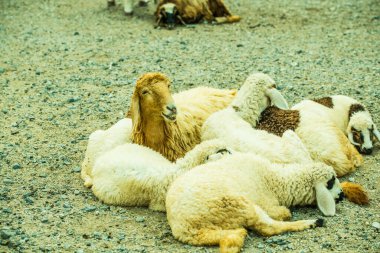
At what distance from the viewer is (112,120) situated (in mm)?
8039

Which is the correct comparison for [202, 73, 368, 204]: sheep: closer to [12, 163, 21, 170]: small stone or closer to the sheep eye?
the sheep eye

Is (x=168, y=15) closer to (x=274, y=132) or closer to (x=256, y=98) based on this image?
(x=256, y=98)

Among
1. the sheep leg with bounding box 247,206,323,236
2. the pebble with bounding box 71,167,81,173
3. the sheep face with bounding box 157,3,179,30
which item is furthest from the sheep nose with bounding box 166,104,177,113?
the sheep face with bounding box 157,3,179,30

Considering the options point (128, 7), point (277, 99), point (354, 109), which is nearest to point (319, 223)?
point (277, 99)

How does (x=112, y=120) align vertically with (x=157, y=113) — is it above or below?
below

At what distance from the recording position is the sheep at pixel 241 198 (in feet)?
16.4

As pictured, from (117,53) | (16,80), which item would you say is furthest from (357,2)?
(16,80)

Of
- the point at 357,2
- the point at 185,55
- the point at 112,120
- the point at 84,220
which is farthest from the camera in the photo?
the point at 357,2

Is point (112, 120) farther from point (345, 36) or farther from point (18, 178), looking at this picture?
point (345, 36)

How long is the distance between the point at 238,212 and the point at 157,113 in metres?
1.66

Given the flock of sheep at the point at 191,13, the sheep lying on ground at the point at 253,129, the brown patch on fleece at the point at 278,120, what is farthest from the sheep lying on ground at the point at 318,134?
the flock of sheep at the point at 191,13

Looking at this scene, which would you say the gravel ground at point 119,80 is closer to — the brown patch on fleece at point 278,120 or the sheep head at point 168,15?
the sheep head at point 168,15

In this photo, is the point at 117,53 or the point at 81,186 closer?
the point at 81,186

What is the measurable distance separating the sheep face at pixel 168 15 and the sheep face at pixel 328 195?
24.4 ft
